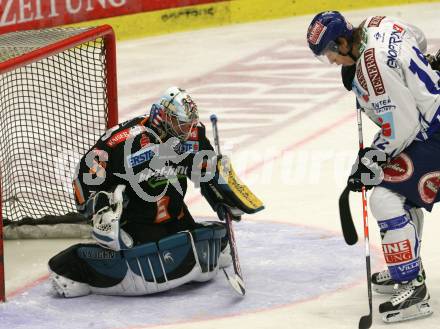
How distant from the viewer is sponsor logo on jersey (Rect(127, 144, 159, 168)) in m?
5.93

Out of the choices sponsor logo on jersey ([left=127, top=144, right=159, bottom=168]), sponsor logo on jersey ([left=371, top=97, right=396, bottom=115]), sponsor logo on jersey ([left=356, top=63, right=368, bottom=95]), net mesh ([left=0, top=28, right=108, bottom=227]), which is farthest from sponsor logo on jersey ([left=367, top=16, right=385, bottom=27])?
net mesh ([left=0, top=28, right=108, bottom=227])

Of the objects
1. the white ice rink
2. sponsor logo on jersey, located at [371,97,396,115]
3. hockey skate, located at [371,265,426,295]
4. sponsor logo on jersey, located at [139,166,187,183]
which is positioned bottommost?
the white ice rink

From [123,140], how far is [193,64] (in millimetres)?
5681

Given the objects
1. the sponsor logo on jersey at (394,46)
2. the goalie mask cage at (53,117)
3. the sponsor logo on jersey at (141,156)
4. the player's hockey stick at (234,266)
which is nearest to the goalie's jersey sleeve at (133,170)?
the sponsor logo on jersey at (141,156)

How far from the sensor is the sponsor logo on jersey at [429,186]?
218 inches

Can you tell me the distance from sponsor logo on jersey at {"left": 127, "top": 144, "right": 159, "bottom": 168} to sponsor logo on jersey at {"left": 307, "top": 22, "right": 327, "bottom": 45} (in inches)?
35.1

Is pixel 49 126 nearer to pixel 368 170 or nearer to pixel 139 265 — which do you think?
pixel 139 265

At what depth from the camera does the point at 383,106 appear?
5.41m

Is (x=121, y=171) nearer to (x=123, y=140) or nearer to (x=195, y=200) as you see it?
(x=123, y=140)

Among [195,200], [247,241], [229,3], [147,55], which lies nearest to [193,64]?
[147,55]

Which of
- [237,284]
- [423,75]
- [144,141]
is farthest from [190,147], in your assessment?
[423,75]

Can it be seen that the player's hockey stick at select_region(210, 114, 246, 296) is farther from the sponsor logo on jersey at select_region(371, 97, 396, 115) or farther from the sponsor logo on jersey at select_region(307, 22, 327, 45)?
the sponsor logo on jersey at select_region(371, 97, 396, 115)

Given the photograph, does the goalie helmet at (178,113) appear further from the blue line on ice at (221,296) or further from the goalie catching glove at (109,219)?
the blue line on ice at (221,296)

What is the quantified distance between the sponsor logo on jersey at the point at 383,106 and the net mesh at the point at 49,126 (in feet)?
6.45
